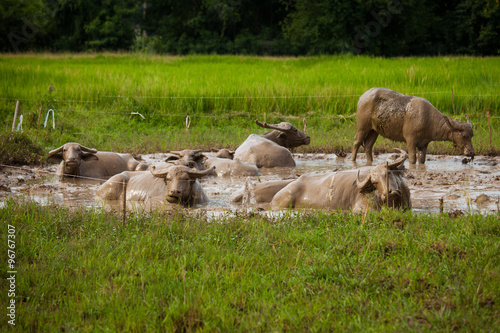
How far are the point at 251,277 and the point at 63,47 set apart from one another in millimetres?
36988

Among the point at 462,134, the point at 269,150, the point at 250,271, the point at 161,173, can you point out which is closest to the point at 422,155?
the point at 462,134

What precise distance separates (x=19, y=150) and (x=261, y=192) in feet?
17.1

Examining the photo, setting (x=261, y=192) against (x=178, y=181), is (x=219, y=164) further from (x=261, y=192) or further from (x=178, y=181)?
(x=178, y=181)

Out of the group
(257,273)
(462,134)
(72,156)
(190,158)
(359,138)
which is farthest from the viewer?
Answer: (359,138)

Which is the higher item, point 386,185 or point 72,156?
point 386,185

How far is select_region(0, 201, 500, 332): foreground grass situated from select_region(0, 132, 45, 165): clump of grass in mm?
4756

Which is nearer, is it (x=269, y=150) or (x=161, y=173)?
(x=161, y=173)

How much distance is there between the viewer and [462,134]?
10469 mm

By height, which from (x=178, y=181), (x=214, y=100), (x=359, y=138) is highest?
(x=178, y=181)

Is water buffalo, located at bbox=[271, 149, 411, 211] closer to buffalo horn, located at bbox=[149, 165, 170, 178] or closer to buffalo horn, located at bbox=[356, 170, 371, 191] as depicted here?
buffalo horn, located at bbox=[356, 170, 371, 191]

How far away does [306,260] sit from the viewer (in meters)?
4.62

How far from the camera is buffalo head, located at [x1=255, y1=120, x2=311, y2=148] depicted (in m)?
11.6

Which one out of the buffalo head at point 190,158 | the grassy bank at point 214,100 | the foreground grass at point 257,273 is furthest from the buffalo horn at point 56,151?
the foreground grass at point 257,273

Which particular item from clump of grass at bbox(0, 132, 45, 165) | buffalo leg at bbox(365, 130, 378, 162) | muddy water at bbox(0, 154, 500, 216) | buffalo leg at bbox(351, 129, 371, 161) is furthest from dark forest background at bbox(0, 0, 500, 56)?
clump of grass at bbox(0, 132, 45, 165)
